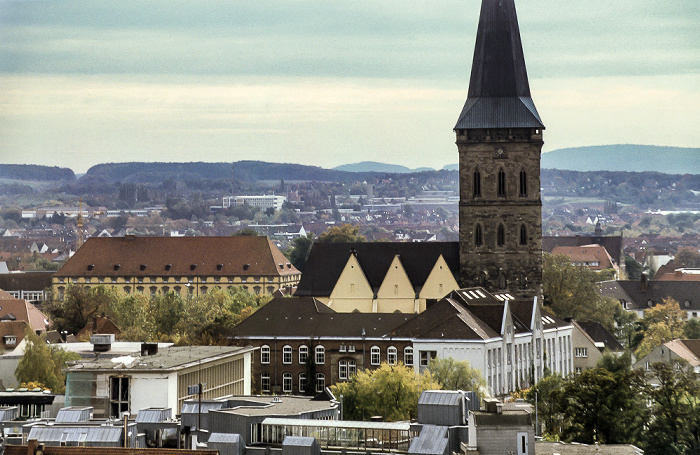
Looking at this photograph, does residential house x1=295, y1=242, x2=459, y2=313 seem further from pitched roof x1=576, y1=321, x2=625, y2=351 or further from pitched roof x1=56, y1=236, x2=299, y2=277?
pitched roof x1=56, y1=236, x2=299, y2=277

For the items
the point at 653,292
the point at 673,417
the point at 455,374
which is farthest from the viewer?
the point at 653,292

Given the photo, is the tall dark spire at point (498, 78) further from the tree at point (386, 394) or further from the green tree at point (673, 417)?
the green tree at point (673, 417)

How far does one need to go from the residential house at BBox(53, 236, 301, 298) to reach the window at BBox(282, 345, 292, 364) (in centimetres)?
8655

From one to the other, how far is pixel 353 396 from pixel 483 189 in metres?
40.2

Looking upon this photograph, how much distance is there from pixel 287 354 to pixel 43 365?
1882cm

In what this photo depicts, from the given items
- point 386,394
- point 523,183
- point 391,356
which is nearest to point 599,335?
point 523,183

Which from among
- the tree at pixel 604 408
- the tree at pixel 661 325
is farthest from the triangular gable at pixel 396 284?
the tree at pixel 604 408

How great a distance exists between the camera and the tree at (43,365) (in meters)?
87.8

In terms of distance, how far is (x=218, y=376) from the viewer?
74938 mm

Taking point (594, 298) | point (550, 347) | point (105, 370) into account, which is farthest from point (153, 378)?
point (594, 298)

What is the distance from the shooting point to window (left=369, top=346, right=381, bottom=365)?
330ft

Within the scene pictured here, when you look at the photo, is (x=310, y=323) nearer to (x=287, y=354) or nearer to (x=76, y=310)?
(x=287, y=354)

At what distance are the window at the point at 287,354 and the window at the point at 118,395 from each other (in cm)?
4071

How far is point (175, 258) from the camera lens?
641 feet
